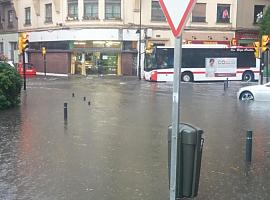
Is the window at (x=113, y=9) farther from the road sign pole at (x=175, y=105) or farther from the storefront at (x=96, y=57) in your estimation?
the road sign pole at (x=175, y=105)

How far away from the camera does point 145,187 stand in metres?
7.20

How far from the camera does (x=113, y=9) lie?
4909 centimetres

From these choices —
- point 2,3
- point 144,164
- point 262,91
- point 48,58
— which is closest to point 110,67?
point 48,58

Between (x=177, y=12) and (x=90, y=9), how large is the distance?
45.7 meters

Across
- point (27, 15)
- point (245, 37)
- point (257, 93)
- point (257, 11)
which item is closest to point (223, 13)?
point (245, 37)

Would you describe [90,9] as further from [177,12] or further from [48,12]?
[177,12]

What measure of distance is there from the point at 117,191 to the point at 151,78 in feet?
113

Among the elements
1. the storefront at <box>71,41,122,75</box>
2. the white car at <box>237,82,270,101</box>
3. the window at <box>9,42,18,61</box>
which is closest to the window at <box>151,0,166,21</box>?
the storefront at <box>71,41,122,75</box>

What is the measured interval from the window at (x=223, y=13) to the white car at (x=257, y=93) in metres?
27.5

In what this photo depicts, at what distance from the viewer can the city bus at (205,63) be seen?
40.7 metres

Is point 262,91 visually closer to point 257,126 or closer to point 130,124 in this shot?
point 257,126

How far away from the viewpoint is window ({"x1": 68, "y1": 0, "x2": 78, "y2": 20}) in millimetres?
49594

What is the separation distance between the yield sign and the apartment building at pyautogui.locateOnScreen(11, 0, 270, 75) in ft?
143

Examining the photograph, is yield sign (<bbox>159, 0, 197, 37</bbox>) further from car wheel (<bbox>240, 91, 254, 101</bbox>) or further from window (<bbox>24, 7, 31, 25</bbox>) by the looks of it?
window (<bbox>24, 7, 31, 25</bbox>)
